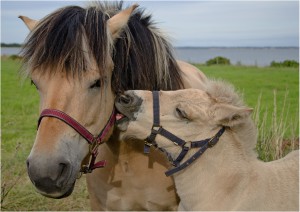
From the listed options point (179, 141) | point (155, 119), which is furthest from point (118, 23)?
point (179, 141)

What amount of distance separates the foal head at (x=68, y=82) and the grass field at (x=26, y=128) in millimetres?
429

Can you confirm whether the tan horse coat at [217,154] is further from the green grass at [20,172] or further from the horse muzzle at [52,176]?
the green grass at [20,172]

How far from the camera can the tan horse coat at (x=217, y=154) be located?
302cm

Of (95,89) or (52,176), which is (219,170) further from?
(52,176)

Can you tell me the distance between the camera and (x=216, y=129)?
3.09 meters

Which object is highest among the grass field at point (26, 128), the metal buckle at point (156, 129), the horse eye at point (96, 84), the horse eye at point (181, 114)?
the horse eye at point (96, 84)

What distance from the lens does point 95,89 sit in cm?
287

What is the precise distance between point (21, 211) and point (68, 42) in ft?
12.0

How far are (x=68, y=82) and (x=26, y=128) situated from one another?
8.97 m

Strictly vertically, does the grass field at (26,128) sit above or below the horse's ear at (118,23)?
below

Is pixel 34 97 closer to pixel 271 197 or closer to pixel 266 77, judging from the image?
pixel 266 77

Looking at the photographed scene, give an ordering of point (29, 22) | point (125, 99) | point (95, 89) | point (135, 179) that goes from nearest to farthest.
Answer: point (95, 89) < point (125, 99) < point (29, 22) < point (135, 179)

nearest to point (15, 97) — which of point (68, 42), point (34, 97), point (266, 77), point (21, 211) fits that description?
point (34, 97)

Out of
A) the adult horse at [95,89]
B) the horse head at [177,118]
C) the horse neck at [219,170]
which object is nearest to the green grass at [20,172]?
the adult horse at [95,89]
